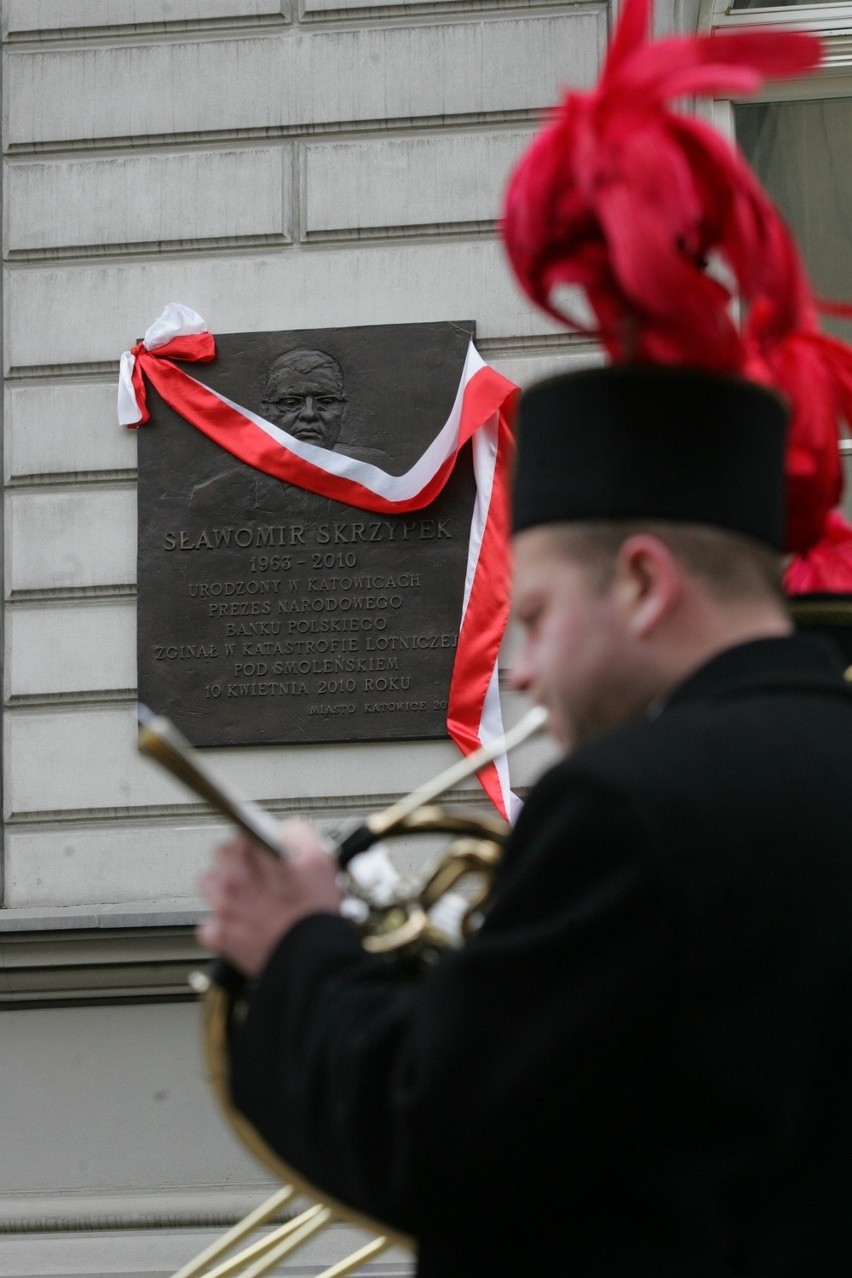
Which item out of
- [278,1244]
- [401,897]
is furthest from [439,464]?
[401,897]

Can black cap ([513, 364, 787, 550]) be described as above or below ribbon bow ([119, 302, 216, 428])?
above

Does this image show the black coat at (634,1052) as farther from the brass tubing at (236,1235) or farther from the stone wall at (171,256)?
the stone wall at (171,256)

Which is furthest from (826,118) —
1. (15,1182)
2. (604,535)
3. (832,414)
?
(604,535)

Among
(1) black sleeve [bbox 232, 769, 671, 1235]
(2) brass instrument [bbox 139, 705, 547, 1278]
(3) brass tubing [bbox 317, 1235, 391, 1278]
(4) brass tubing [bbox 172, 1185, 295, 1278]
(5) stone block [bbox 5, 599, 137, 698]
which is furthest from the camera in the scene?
(5) stone block [bbox 5, 599, 137, 698]

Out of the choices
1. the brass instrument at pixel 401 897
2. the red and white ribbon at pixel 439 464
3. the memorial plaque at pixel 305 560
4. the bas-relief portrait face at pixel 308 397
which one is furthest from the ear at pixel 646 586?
the bas-relief portrait face at pixel 308 397

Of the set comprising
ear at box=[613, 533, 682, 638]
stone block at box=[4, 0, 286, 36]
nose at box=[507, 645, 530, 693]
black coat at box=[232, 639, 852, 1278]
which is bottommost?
black coat at box=[232, 639, 852, 1278]

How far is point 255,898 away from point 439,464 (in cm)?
577

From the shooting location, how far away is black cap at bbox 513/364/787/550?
1889 mm

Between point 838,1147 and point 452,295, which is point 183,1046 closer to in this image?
point 452,295

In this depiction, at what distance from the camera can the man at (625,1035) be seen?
5.16ft

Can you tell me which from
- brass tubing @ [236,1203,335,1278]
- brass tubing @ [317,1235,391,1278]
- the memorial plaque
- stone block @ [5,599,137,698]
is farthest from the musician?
stone block @ [5,599,137,698]

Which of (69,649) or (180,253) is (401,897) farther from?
(180,253)

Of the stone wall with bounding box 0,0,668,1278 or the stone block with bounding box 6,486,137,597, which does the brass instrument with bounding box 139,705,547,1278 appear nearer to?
the stone wall with bounding box 0,0,668,1278

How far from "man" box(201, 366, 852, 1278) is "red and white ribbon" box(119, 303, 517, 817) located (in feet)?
18.1
